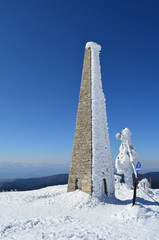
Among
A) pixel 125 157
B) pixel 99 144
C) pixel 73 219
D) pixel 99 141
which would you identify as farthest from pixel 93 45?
pixel 73 219

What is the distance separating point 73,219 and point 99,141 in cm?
481

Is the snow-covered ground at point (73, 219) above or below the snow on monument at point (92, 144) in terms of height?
below

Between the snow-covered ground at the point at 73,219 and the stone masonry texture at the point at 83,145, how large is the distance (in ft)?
2.48

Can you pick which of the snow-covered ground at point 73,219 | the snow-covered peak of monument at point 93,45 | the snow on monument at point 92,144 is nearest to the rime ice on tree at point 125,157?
the snow on monument at point 92,144

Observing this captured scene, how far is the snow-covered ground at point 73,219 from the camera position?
5.25 m

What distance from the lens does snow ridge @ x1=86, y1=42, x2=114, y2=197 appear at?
31.2 ft

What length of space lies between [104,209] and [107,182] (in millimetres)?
2067

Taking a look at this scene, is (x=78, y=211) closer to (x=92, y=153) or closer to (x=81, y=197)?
(x=81, y=197)

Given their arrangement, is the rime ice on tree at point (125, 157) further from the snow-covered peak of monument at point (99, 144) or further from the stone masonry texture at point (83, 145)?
the stone masonry texture at point (83, 145)

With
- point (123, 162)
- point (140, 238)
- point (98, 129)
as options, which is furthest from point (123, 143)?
point (140, 238)

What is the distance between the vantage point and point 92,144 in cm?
995

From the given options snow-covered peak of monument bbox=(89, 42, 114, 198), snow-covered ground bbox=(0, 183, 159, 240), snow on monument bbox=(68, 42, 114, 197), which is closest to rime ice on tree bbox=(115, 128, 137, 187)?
snow-covered peak of monument bbox=(89, 42, 114, 198)

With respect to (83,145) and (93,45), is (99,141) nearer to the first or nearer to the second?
(83,145)

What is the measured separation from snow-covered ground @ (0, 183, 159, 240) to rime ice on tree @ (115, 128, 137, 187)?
6.22 meters
